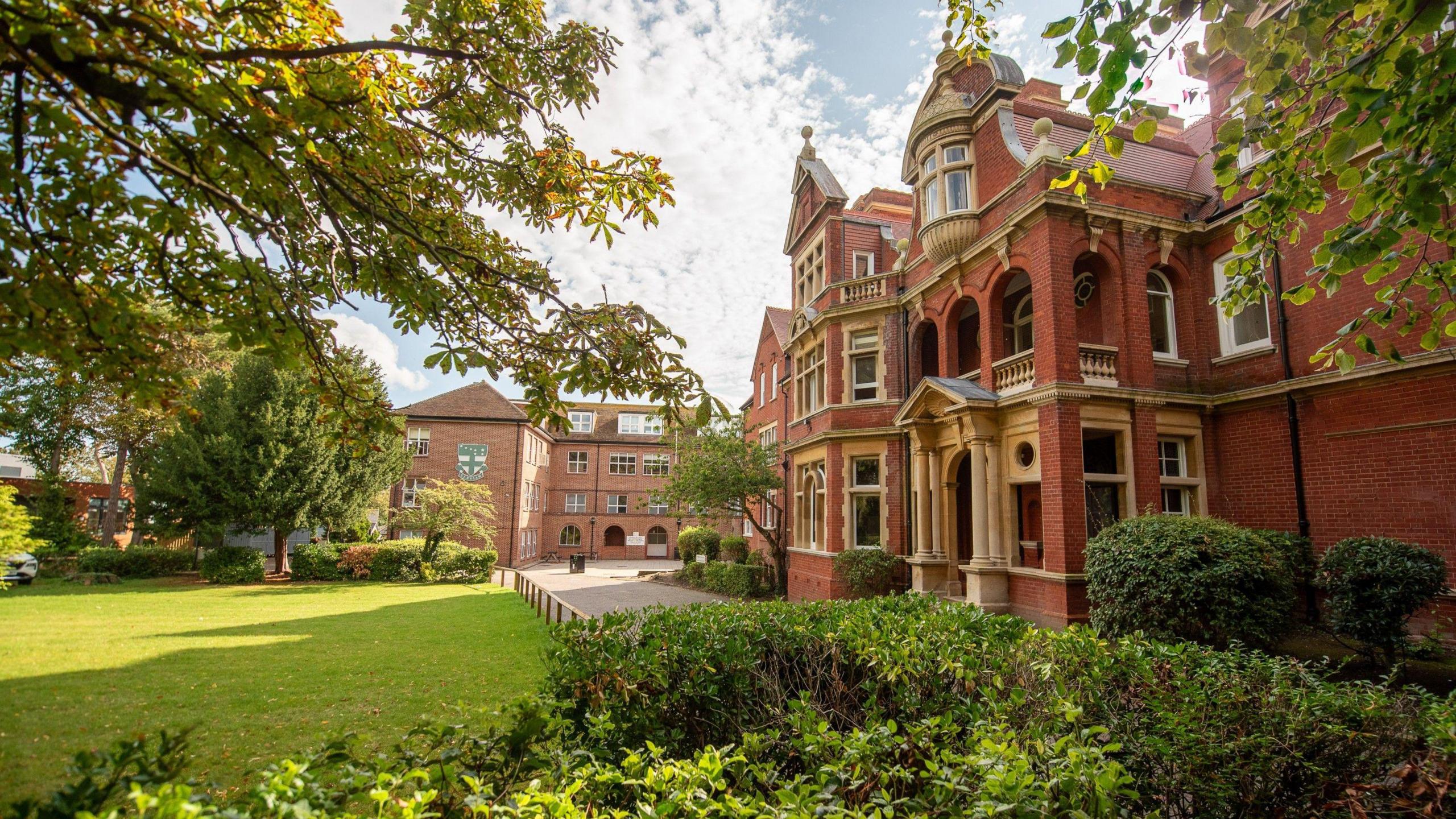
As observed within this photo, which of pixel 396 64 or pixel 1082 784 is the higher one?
pixel 396 64

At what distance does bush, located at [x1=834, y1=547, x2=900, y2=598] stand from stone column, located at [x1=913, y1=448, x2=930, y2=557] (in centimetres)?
87

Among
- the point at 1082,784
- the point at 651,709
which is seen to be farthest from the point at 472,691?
the point at 1082,784

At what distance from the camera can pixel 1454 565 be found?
9.23 metres

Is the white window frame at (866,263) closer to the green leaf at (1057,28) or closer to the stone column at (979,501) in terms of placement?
the stone column at (979,501)

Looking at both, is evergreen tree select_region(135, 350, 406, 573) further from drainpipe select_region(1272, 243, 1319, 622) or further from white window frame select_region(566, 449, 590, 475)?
drainpipe select_region(1272, 243, 1319, 622)

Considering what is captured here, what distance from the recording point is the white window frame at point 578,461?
48.7 meters

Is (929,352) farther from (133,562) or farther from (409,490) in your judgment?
(409,490)

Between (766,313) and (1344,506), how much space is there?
2122 centimetres

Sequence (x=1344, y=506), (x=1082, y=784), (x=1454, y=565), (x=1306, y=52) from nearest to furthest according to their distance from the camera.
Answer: (x=1082, y=784) < (x=1306, y=52) < (x=1454, y=565) < (x=1344, y=506)

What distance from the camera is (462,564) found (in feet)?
90.6

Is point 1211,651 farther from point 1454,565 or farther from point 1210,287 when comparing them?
point 1210,287

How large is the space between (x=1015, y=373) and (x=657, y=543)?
39895mm

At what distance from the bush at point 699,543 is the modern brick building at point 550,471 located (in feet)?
24.7

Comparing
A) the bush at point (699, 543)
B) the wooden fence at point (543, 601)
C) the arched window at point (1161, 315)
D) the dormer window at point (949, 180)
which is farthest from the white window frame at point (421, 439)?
the arched window at point (1161, 315)
